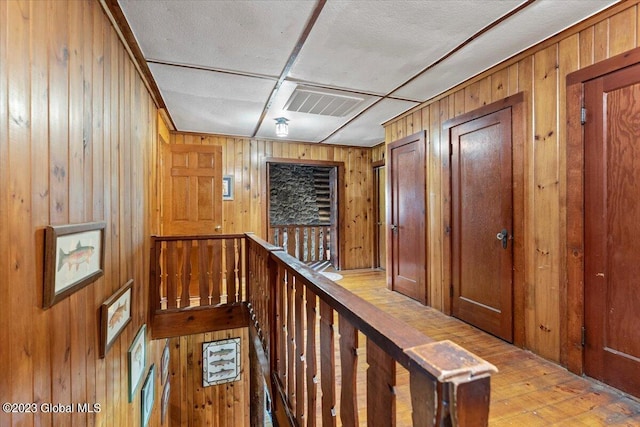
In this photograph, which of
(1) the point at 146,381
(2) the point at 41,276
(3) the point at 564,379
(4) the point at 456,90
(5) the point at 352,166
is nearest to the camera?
(2) the point at 41,276

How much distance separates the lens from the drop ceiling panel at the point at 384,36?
176 cm

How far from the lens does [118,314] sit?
1967 mm

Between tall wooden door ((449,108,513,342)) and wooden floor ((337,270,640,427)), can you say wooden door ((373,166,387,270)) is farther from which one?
wooden floor ((337,270,640,427))

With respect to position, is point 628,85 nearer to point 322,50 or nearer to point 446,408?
point 322,50

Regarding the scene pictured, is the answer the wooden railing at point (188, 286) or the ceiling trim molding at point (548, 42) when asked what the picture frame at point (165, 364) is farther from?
the ceiling trim molding at point (548, 42)

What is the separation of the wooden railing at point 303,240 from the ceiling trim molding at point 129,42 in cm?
343

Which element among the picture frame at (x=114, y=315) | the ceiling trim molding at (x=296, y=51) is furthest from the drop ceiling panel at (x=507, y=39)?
the picture frame at (x=114, y=315)

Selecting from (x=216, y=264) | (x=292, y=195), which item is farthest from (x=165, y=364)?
(x=292, y=195)

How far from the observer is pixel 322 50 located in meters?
2.22

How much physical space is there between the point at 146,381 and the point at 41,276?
2.14 meters

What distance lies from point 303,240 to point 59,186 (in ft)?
16.4

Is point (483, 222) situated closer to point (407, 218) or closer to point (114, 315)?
point (407, 218)

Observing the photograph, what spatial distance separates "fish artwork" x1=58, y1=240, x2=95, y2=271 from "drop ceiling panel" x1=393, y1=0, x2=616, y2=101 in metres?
2.69

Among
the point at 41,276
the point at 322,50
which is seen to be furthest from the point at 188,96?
the point at 41,276
